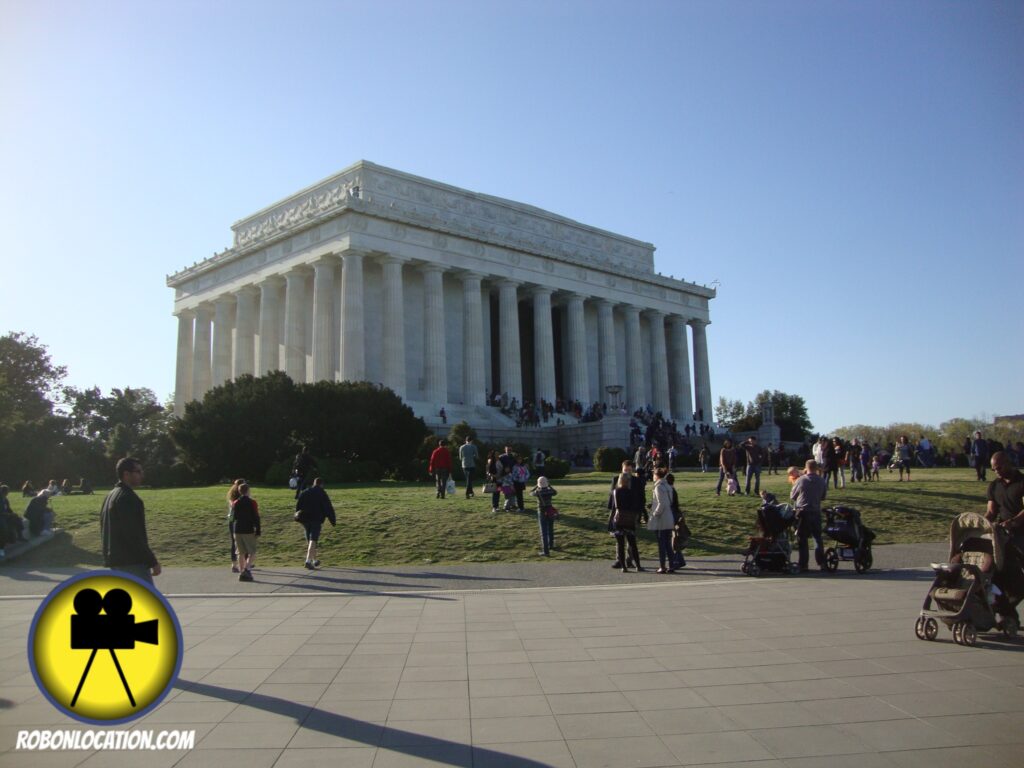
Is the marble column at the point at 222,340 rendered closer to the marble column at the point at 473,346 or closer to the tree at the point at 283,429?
the marble column at the point at 473,346

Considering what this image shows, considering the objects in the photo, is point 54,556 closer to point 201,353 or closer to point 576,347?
point 201,353

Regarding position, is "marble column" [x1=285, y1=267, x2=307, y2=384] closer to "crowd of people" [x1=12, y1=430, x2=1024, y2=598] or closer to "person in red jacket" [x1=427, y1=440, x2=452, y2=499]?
"crowd of people" [x1=12, y1=430, x2=1024, y2=598]

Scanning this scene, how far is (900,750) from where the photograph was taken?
224 inches

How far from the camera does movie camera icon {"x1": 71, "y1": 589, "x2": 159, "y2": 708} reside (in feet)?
18.5

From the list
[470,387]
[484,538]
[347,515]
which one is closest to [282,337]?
[470,387]

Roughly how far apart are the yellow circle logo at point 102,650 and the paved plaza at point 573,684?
516 millimetres

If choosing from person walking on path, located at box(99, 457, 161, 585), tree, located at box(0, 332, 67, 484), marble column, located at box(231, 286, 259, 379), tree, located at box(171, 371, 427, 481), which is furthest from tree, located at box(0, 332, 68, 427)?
person walking on path, located at box(99, 457, 161, 585)

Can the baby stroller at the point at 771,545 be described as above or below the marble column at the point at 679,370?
below

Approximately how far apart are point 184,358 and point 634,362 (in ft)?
135

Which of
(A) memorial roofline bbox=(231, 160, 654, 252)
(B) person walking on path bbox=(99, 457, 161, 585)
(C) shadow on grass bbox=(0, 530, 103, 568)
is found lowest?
(C) shadow on grass bbox=(0, 530, 103, 568)

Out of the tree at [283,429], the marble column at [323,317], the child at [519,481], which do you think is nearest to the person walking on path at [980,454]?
the child at [519,481]

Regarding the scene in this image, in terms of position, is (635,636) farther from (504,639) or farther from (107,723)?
(107,723)

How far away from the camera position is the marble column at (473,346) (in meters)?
58.9

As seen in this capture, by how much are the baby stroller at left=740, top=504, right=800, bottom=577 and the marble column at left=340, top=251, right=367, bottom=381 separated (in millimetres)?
40957
